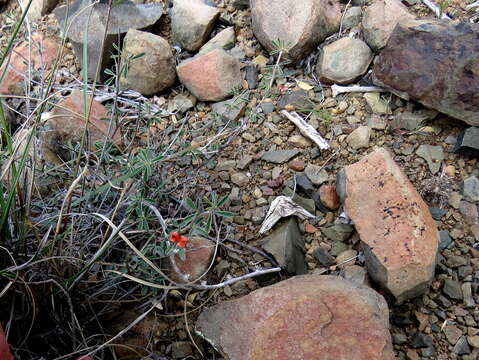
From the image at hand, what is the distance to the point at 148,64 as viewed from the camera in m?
2.47

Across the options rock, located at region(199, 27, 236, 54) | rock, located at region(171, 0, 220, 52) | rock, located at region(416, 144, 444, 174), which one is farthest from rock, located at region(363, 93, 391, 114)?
rock, located at region(171, 0, 220, 52)

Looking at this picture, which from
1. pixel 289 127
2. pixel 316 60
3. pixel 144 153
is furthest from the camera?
pixel 316 60

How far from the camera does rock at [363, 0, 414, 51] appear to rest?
2.36m

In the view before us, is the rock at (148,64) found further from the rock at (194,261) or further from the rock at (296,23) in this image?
the rock at (194,261)

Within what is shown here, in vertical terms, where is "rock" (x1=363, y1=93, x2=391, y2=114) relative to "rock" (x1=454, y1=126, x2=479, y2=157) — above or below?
above

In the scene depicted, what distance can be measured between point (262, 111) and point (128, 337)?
1083 millimetres

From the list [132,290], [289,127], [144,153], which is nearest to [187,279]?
[132,290]

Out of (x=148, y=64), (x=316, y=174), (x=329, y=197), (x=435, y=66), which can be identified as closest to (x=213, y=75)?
(x=148, y=64)

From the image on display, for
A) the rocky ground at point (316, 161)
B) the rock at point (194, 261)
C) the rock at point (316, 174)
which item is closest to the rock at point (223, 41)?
the rocky ground at point (316, 161)

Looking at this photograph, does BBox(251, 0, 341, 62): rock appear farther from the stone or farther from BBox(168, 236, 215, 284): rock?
BBox(168, 236, 215, 284): rock

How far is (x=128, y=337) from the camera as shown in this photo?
1.73 metres

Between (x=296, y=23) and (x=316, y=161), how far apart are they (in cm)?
68

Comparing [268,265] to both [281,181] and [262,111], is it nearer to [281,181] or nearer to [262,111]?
[281,181]

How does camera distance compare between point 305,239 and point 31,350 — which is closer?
point 31,350
